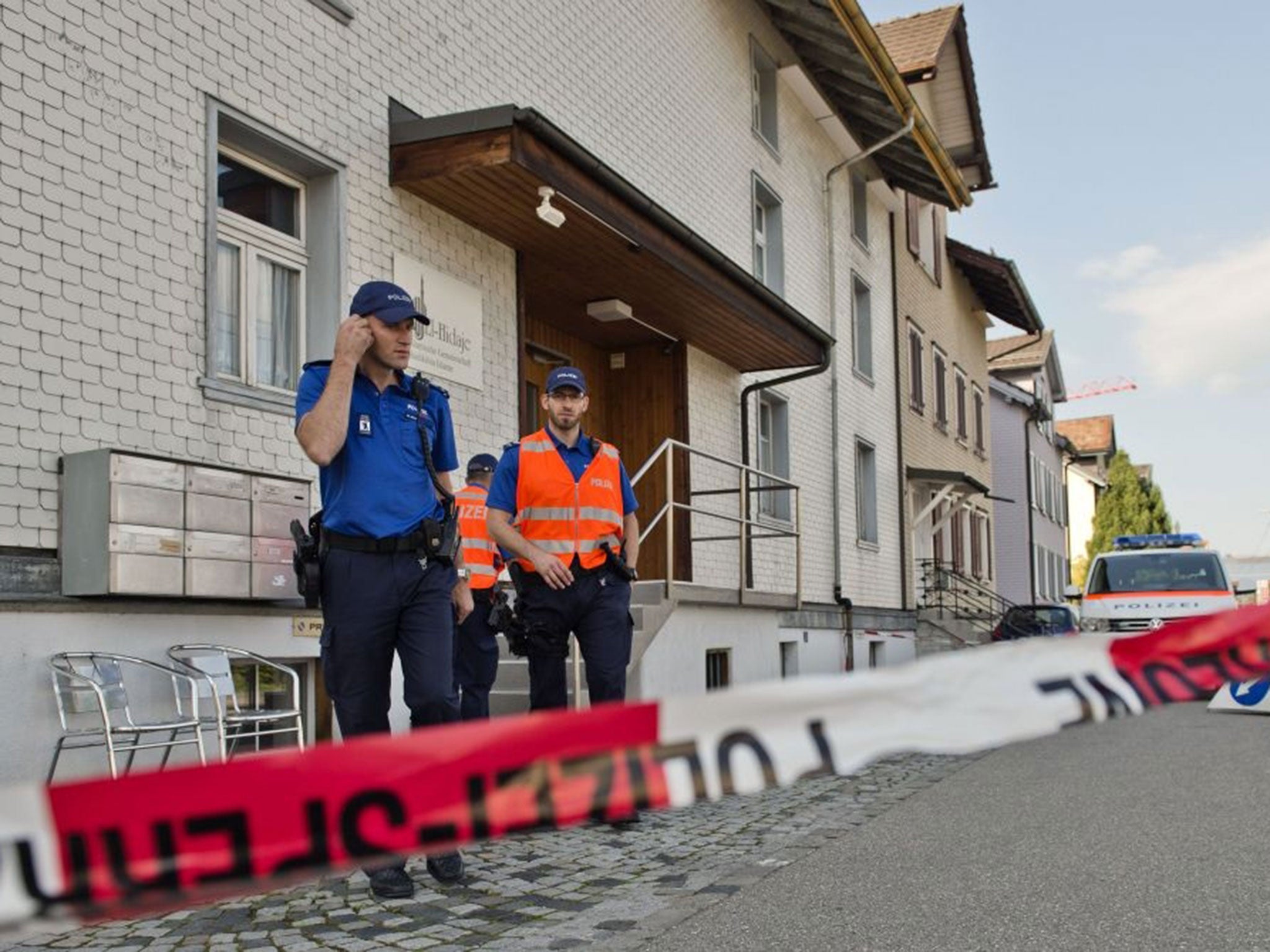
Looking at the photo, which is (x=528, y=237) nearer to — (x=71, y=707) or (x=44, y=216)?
(x=44, y=216)

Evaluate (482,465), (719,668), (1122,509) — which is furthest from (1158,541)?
(1122,509)

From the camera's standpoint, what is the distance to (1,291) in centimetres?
620

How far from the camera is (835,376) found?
19.1 metres

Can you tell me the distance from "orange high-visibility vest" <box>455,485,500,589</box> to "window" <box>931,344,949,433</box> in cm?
1864

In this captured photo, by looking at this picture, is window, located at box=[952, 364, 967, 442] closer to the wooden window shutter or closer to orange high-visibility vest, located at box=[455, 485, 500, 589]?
the wooden window shutter

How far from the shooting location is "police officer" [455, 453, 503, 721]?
25.8 feet

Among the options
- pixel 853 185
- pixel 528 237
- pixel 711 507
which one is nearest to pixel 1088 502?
pixel 853 185

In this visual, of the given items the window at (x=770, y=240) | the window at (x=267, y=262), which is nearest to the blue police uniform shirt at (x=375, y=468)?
the window at (x=267, y=262)

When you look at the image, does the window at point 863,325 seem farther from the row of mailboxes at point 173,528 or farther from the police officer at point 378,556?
the police officer at point 378,556

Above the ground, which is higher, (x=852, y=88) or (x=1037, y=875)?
(x=852, y=88)

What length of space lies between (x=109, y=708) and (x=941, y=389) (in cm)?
2241

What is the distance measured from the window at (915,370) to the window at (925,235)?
4.70 feet

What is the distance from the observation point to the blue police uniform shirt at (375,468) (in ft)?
15.7

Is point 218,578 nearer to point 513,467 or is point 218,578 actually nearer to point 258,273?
point 513,467
